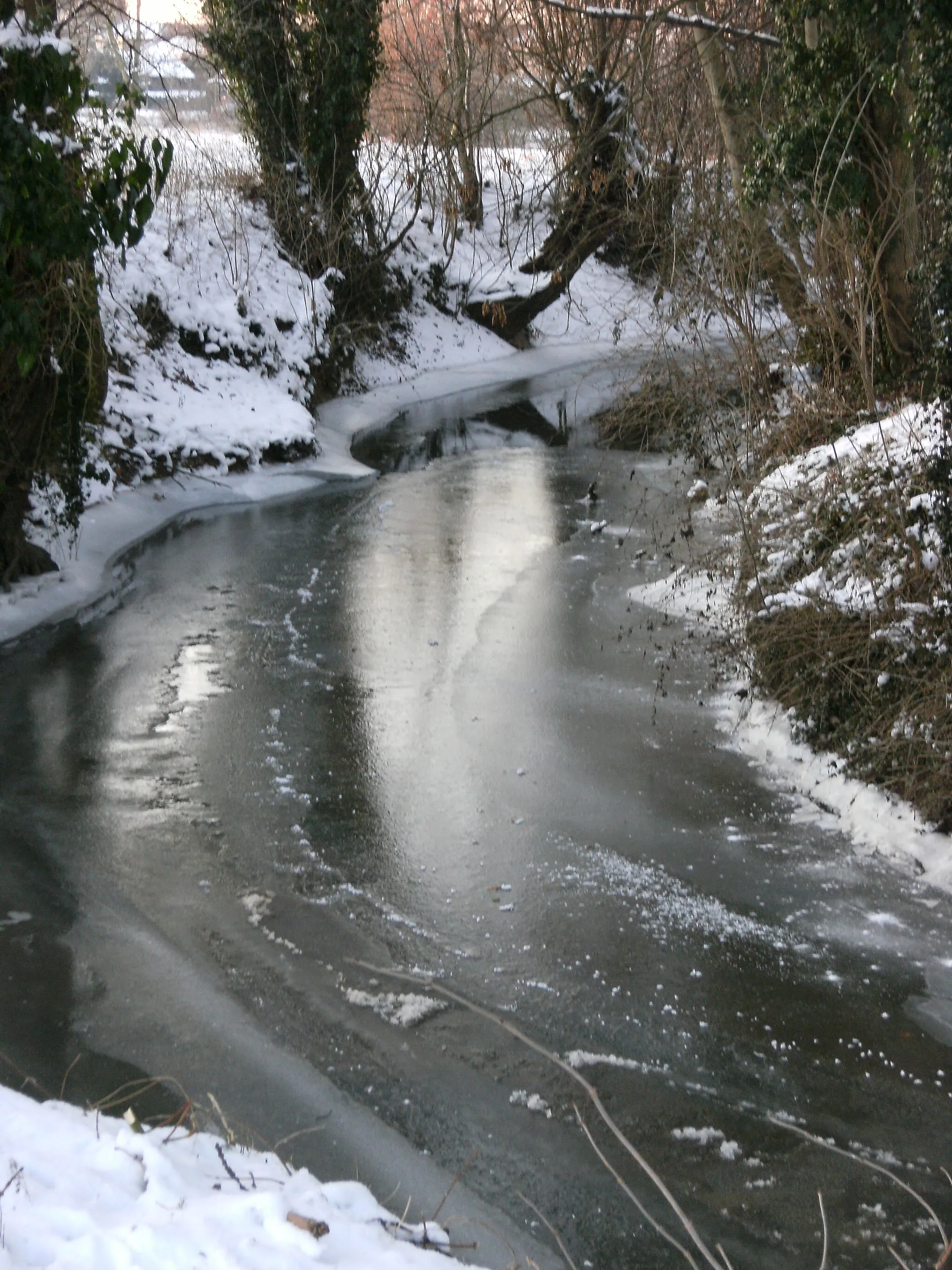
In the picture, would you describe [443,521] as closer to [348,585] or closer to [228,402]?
[348,585]

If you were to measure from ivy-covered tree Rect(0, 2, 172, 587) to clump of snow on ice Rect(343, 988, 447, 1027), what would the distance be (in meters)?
5.53

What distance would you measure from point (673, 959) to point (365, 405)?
16.9 m

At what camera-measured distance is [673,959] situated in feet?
19.3

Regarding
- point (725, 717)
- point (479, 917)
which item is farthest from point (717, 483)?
point (479, 917)

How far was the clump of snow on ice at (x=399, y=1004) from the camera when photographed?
17.7 feet

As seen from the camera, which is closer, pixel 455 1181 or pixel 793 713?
pixel 455 1181

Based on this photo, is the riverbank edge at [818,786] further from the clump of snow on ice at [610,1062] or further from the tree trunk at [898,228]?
the tree trunk at [898,228]

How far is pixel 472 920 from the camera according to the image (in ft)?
20.3

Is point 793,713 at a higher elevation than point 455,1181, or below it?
higher

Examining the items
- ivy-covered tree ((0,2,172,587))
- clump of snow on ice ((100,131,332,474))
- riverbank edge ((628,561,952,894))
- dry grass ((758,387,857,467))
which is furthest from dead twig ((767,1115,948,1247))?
clump of snow on ice ((100,131,332,474))

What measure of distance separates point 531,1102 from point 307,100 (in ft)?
68.4

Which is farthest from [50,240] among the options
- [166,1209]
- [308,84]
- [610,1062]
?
[308,84]

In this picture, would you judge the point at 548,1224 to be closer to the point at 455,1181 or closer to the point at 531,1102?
the point at 455,1181

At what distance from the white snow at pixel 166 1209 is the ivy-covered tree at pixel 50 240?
6586mm
